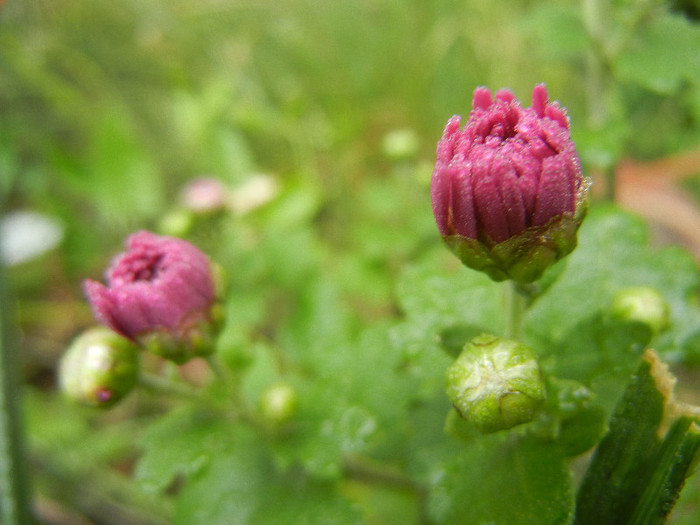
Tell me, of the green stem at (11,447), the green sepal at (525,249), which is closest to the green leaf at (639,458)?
the green sepal at (525,249)

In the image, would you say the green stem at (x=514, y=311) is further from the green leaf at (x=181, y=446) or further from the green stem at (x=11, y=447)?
the green stem at (x=11, y=447)

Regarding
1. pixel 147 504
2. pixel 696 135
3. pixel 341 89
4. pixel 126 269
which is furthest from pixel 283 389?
pixel 341 89

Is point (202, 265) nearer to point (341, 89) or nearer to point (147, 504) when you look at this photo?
point (147, 504)

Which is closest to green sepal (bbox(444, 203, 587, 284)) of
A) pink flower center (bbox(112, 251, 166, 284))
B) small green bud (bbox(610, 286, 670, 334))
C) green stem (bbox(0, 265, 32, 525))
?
small green bud (bbox(610, 286, 670, 334))

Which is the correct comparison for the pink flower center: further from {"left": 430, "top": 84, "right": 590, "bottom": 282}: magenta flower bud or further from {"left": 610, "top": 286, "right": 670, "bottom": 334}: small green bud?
{"left": 610, "top": 286, "right": 670, "bottom": 334}: small green bud

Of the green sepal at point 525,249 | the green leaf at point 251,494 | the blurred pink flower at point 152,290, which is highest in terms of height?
the green sepal at point 525,249

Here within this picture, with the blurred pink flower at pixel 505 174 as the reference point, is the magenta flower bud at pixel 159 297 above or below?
below
